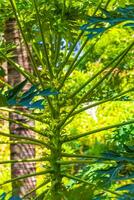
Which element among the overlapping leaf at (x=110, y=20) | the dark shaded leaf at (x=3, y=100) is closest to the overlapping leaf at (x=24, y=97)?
the dark shaded leaf at (x=3, y=100)

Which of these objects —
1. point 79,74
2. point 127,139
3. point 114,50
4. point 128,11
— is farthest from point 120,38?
point 128,11

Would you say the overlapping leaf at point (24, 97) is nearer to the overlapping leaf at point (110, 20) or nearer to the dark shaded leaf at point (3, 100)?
the dark shaded leaf at point (3, 100)

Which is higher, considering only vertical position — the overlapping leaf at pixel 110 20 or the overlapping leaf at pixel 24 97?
the overlapping leaf at pixel 110 20

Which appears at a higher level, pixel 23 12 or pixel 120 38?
pixel 120 38

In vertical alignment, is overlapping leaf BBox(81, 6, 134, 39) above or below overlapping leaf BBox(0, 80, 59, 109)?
above

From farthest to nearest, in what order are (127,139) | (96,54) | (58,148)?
(96,54) < (127,139) < (58,148)

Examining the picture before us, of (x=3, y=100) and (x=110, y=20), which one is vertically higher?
(x=110, y=20)

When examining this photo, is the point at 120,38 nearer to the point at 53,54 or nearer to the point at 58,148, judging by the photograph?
the point at 53,54

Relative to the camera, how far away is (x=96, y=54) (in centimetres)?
505

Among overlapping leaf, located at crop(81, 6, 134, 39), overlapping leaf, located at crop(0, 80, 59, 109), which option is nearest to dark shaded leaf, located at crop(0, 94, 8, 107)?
overlapping leaf, located at crop(0, 80, 59, 109)

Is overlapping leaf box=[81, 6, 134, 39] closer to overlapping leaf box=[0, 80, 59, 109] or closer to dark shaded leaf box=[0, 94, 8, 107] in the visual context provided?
overlapping leaf box=[0, 80, 59, 109]

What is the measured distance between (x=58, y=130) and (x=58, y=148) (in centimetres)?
8

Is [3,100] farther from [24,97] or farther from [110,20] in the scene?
[110,20]

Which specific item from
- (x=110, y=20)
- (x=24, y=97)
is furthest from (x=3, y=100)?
(x=110, y=20)
